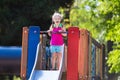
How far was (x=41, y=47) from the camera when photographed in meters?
9.41

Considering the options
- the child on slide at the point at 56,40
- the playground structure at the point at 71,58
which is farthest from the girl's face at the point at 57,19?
the playground structure at the point at 71,58

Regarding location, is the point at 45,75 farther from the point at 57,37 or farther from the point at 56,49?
the point at 57,37

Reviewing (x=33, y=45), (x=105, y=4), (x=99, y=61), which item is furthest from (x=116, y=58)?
(x=33, y=45)

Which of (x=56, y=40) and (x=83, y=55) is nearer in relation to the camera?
(x=83, y=55)

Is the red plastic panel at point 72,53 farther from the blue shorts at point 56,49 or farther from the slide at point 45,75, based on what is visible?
the blue shorts at point 56,49

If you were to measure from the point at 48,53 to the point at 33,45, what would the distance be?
0.95 metres

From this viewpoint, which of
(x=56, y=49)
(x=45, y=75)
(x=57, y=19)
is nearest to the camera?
(x=45, y=75)

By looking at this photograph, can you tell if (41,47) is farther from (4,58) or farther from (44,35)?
(4,58)

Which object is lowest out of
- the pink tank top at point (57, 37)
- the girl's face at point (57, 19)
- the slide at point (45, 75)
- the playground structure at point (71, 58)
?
the slide at point (45, 75)

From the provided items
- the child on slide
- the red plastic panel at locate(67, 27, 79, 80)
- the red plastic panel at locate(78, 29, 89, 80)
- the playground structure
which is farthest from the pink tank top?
the red plastic panel at locate(78, 29, 89, 80)

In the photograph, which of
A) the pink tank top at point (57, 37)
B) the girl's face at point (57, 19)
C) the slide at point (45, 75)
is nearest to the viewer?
the slide at point (45, 75)

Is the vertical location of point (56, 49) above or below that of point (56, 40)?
below

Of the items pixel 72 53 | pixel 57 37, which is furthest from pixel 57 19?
pixel 72 53

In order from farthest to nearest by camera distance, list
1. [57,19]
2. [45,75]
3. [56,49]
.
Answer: [56,49]
[57,19]
[45,75]
